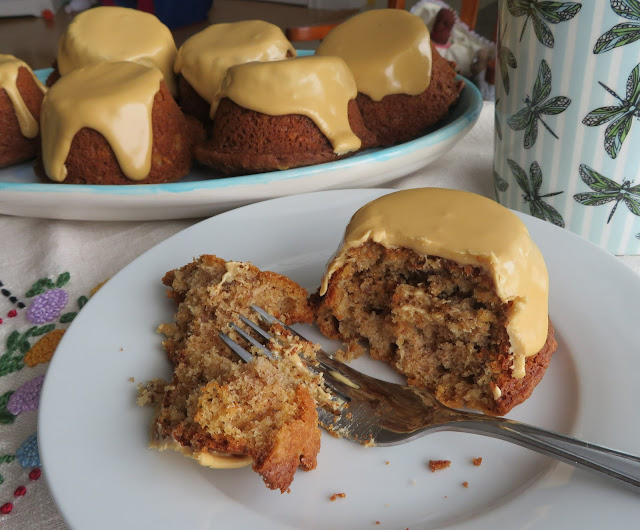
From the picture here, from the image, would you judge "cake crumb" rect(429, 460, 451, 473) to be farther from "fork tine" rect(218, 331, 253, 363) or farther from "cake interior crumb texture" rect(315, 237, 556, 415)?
"fork tine" rect(218, 331, 253, 363)

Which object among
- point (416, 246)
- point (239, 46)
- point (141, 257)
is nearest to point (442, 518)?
point (416, 246)

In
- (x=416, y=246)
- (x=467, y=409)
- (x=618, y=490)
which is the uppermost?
(x=416, y=246)

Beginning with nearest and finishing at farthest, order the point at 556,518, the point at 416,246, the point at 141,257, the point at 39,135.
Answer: the point at 556,518
the point at 416,246
the point at 141,257
the point at 39,135

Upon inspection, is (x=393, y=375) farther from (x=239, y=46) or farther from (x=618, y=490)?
(x=239, y=46)

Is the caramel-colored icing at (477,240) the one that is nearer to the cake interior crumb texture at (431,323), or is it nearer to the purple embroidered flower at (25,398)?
the cake interior crumb texture at (431,323)

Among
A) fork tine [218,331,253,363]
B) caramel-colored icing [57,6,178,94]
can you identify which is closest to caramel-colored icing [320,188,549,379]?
fork tine [218,331,253,363]

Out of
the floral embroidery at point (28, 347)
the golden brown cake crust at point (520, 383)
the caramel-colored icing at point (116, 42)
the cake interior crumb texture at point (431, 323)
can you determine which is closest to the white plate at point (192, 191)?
the floral embroidery at point (28, 347)

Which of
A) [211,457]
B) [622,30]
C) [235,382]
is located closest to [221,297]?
[235,382]
